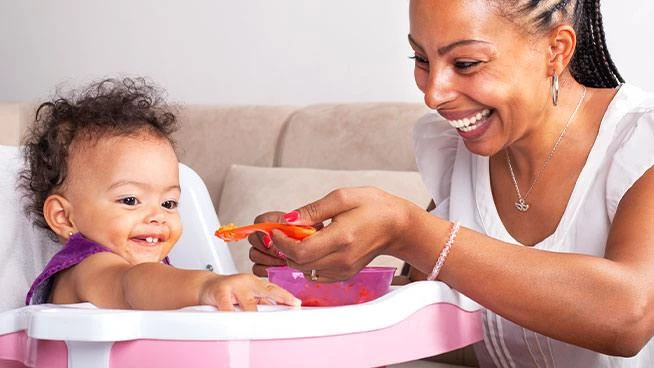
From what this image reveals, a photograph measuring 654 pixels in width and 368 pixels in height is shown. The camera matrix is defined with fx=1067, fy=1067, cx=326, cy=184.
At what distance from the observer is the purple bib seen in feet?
5.06

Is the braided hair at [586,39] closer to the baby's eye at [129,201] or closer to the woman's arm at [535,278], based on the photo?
the woman's arm at [535,278]

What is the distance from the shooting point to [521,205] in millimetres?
1667

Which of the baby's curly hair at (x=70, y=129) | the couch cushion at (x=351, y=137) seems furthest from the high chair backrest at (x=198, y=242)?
the couch cushion at (x=351, y=137)

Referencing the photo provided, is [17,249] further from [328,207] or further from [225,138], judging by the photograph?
[225,138]

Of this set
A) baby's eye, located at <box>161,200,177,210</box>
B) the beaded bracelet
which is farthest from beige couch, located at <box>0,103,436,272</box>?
the beaded bracelet

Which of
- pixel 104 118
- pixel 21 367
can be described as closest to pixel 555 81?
pixel 104 118

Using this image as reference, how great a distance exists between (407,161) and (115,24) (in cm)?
151

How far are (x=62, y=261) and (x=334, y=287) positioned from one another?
0.41 metres

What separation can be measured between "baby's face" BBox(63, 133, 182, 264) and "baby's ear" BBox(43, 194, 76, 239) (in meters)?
0.01

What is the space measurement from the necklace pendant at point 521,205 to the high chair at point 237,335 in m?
0.38

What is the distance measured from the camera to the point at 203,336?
40.7 inches

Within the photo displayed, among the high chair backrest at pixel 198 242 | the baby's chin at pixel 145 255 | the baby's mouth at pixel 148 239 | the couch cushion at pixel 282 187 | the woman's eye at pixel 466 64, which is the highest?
the woman's eye at pixel 466 64

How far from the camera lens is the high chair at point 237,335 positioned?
1033 mm

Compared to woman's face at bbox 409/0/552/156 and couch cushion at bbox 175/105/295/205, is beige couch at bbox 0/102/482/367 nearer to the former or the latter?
couch cushion at bbox 175/105/295/205
